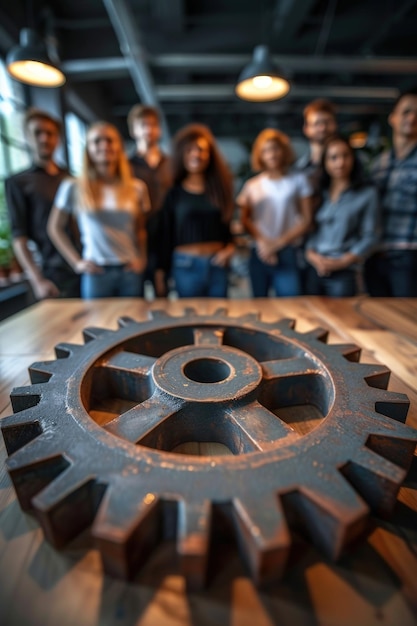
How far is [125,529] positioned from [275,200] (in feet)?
7.56

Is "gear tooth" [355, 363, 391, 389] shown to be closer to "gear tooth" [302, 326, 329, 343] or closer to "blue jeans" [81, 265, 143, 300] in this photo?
"gear tooth" [302, 326, 329, 343]

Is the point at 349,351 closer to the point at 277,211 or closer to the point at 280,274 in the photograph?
the point at 280,274

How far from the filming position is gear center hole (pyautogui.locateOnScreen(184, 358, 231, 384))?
0.72 m

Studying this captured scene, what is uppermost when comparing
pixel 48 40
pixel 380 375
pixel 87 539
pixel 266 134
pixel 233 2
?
pixel 233 2

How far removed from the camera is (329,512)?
1.22 ft

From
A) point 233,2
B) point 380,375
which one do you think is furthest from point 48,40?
point 380,375

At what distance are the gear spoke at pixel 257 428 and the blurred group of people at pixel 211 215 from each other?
61.4 inches

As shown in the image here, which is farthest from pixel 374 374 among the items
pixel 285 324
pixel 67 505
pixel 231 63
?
pixel 231 63

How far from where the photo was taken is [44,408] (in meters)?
0.56

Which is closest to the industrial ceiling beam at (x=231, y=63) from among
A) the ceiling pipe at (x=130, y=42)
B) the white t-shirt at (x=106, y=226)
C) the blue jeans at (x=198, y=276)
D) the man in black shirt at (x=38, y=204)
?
the ceiling pipe at (x=130, y=42)

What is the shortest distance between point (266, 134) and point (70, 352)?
2129 millimetres

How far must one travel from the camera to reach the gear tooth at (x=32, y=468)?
0.44m

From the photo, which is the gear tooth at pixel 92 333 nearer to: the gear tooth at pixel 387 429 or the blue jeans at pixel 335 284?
the gear tooth at pixel 387 429

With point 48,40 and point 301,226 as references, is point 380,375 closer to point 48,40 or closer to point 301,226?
point 301,226
